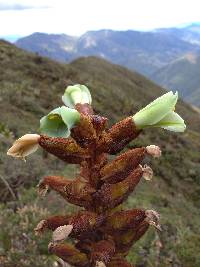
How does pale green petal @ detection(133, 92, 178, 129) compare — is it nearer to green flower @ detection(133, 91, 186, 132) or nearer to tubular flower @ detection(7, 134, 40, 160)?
green flower @ detection(133, 91, 186, 132)

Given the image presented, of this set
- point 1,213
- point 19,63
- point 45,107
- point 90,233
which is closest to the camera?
point 90,233

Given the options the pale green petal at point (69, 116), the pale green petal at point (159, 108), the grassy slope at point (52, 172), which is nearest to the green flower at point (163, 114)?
the pale green petal at point (159, 108)

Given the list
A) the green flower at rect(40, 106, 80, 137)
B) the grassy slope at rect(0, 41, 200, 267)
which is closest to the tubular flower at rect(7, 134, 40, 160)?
the green flower at rect(40, 106, 80, 137)

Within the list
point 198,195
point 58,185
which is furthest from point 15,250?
point 198,195

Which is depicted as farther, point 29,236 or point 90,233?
point 29,236

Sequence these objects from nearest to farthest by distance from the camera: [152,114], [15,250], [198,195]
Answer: [152,114]
[15,250]
[198,195]

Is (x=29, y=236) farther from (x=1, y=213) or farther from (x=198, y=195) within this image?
(x=198, y=195)
